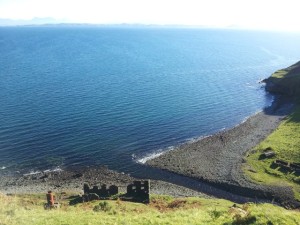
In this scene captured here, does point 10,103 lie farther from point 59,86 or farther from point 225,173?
point 225,173

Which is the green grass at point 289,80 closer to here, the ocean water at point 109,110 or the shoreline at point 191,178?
the ocean water at point 109,110

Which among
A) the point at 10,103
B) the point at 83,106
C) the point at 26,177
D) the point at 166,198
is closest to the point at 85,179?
the point at 26,177

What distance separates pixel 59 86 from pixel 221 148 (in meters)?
71.5

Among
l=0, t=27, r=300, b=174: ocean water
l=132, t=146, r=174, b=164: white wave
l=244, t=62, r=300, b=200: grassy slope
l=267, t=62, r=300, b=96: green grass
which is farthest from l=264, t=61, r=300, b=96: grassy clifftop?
l=132, t=146, r=174, b=164: white wave

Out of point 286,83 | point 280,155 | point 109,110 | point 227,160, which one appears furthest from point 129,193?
point 286,83

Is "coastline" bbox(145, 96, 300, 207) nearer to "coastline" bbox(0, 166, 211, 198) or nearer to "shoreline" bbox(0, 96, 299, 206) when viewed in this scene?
"shoreline" bbox(0, 96, 299, 206)

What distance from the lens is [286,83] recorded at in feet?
432

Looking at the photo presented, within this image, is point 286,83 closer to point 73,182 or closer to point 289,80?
point 289,80

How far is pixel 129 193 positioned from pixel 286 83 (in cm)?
9781

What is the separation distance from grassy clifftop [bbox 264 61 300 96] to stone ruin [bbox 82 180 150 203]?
281ft

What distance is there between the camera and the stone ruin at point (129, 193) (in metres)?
51.2

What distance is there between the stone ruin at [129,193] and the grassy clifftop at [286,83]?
8556cm

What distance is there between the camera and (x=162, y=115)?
96.9m

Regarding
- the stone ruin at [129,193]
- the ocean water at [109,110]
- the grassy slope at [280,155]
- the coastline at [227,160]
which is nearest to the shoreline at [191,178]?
the coastline at [227,160]
